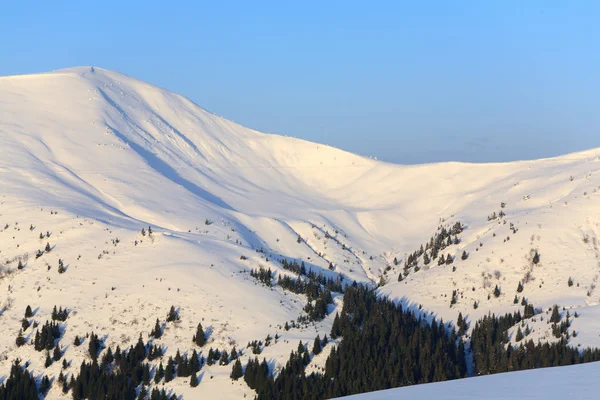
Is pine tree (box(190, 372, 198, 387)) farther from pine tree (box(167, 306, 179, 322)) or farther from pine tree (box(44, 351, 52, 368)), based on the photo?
pine tree (box(44, 351, 52, 368))

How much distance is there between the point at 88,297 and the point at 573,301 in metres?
74.0

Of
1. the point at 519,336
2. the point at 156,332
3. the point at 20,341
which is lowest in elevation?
the point at 20,341

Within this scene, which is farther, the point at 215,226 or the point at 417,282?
the point at 215,226

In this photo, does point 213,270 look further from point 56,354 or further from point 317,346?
point 56,354

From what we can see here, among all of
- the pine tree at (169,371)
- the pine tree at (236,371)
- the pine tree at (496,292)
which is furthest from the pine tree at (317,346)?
the pine tree at (496,292)

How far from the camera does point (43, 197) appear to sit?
156 meters

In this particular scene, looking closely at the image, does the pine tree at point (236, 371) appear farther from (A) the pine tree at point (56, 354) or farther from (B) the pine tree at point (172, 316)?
(A) the pine tree at point (56, 354)

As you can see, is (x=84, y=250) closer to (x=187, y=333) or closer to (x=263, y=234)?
(x=187, y=333)

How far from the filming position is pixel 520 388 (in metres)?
21.4

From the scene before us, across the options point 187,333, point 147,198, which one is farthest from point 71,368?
point 147,198

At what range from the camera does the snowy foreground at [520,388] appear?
20.0m

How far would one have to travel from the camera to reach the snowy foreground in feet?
65.7

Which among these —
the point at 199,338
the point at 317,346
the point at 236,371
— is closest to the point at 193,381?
the point at 236,371

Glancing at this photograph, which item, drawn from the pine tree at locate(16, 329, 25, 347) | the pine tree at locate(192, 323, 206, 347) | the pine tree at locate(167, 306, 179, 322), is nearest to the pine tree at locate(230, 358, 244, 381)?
the pine tree at locate(192, 323, 206, 347)
